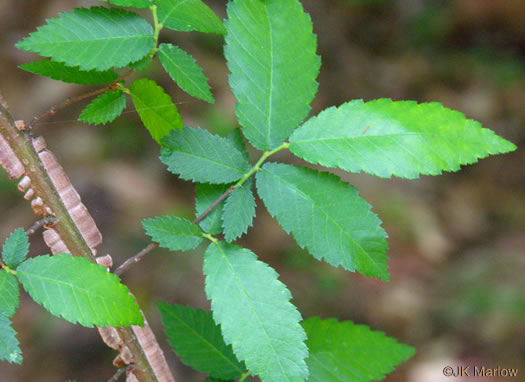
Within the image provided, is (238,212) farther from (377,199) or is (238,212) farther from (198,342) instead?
(377,199)

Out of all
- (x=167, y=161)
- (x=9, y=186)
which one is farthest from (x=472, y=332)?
(x=9, y=186)

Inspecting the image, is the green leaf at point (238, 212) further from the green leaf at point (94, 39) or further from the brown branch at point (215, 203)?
the green leaf at point (94, 39)

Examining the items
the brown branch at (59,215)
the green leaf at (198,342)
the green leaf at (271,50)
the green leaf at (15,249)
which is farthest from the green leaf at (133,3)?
the green leaf at (198,342)

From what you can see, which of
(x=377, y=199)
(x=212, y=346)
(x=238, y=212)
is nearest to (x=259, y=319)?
(x=238, y=212)

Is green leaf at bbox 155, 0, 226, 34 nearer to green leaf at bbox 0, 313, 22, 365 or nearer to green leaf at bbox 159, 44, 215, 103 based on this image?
green leaf at bbox 159, 44, 215, 103

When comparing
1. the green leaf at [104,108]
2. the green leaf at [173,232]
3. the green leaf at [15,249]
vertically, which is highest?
the green leaf at [104,108]

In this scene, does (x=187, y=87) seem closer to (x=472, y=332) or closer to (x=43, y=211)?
(x=43, y=211)

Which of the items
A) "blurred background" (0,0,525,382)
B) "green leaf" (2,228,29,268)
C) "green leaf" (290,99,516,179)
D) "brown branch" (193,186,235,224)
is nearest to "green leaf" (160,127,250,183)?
"brown branch" (193,186,235,224)
